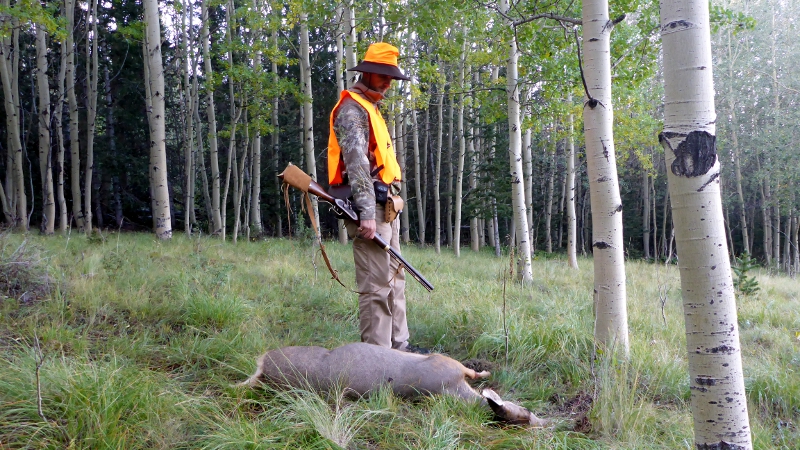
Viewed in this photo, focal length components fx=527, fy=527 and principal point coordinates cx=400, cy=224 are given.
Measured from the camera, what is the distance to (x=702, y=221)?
197 cm

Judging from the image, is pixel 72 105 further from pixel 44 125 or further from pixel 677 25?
pixel 677 25

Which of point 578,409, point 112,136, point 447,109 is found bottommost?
point 578,409

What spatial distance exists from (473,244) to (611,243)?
1534cm

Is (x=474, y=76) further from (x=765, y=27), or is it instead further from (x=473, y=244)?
(x=765, y=27)

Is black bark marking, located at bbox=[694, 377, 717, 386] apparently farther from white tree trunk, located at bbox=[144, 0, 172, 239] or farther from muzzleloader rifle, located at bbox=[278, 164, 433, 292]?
white tree trunk, located at bbox=[144, 0, 172, 239]

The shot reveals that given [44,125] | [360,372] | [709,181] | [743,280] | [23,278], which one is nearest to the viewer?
[709,181]

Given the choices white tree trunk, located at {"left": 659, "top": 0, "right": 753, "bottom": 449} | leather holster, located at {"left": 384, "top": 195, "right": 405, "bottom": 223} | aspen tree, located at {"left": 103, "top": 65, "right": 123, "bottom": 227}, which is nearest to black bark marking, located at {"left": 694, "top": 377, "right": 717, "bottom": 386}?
white tree trunk, located at {"left": 659, "top": 0, "right": 753, "bottom": 449}

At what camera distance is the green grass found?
8.48 feet

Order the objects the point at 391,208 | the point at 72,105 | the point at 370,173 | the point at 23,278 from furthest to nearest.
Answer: the point at 72,105, the point at 23,278, the point at 391,208, the point at 370,173

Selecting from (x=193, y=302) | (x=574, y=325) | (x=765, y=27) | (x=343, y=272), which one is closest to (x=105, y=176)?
(x=343, y=272)

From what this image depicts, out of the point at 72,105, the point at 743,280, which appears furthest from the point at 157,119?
the point at 743,280

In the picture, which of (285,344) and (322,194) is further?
(285,344)

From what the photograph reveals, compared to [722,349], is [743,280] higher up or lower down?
lower down

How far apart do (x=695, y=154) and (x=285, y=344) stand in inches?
125
